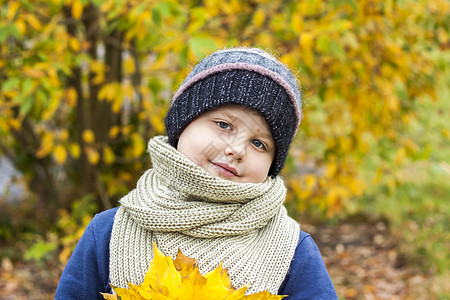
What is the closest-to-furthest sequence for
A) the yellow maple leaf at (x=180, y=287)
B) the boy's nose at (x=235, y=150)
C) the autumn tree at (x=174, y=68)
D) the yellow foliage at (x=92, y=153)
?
the yellow maple leaf at (x=180, y=287) → the boy's nose at (x=235, y=150) → the autumn tree at (x=174, y=68) → the yellow foliage at (x=92, y=153)

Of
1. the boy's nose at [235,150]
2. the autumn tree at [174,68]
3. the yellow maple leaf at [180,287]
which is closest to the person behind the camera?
the yellow maple leaf at [180,287]

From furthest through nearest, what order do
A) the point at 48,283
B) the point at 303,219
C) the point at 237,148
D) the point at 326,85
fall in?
1. the point at 303,219
2. the point at 48,283
3. the point at 326,85
4. the point at 237,148

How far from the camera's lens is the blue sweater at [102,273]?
1338 mm

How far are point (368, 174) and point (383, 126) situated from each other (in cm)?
281

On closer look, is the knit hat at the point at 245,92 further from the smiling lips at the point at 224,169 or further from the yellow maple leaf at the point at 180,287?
the yellow maple leaf at the point at 180,287

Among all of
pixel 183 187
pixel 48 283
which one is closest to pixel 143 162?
pixel 48 283

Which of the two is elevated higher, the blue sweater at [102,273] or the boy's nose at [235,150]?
the boy's nose at [235,150]

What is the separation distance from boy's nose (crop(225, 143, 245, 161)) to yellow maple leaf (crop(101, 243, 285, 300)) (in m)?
0.41

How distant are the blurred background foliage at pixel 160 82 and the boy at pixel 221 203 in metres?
0.68

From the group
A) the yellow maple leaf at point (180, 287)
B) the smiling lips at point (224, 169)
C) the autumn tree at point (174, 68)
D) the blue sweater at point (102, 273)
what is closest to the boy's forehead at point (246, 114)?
the smiling lips at point (224, 169)

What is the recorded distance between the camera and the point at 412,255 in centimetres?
435

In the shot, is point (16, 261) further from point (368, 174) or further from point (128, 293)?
point (368, 174)

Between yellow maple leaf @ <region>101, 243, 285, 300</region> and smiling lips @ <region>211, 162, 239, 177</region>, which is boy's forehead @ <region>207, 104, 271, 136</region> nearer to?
smiling lips @ <region>211, 162, 239, 177</region>

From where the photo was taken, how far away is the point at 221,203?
4.47ft
